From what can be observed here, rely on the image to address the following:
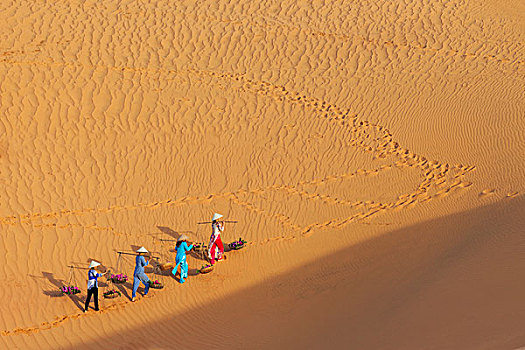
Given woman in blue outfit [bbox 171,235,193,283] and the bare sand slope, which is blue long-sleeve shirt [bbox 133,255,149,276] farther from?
woman in blue outfit [bbox 171,235,193,283]

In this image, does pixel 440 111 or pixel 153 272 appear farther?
pixel 440 111

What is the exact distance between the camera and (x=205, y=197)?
42.3 ft

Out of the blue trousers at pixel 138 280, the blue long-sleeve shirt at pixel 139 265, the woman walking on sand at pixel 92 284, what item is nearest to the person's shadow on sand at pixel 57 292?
the woman walking on sand at pixel 92 284

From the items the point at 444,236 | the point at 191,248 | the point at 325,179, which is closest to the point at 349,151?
the point at 325,179

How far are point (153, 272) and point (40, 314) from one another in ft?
6.78

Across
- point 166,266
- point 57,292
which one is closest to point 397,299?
point 166,266

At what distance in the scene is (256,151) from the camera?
14477 millimetres

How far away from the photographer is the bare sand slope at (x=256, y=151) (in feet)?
32.3

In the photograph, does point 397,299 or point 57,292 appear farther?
point 57,292

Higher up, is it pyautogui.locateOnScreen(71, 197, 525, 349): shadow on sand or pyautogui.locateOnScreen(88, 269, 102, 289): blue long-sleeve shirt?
pyautogui.locateOnScreen(88, 269, 102, 289): blue long-sleeve shirt

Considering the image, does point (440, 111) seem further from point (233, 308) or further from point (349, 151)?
point (233, 308)

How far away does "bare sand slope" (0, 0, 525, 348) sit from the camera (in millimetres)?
9836

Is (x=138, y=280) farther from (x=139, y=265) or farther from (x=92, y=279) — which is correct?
(x=92, y=279)

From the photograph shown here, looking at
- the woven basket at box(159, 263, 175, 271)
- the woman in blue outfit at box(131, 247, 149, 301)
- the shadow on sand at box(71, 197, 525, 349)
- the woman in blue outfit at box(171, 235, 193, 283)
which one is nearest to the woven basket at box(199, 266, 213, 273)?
the woman in blue outfit at box(171, 235, 193, 283)
